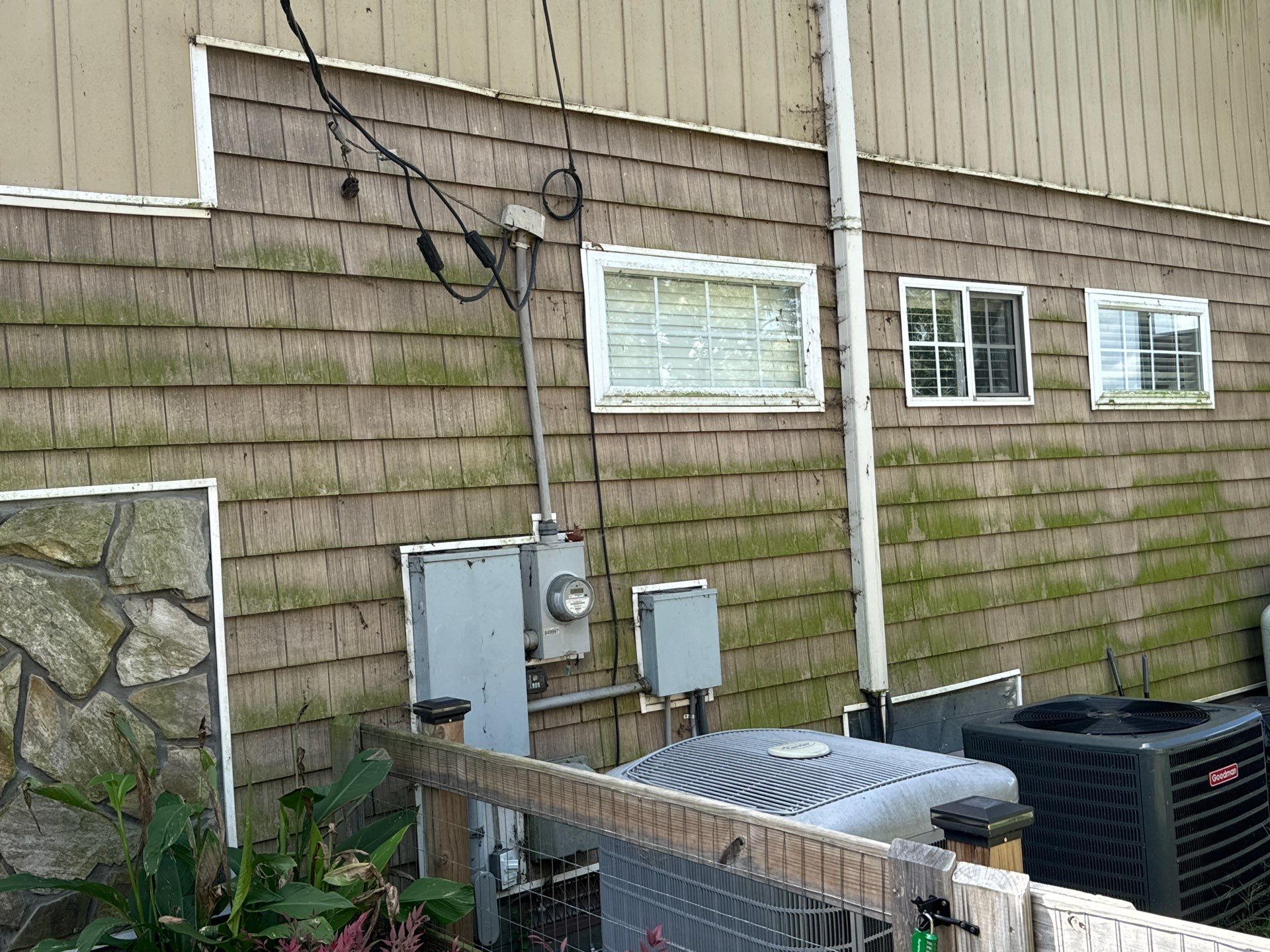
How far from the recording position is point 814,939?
8.54ft

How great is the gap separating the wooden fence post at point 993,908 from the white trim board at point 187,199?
310 cm

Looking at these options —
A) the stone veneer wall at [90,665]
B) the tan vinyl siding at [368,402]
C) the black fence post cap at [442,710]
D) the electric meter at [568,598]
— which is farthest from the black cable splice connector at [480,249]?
the black fence post cap at [442,710]

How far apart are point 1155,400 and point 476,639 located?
4.87 m

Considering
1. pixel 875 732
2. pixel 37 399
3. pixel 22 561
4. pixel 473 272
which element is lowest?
pixel 875 732

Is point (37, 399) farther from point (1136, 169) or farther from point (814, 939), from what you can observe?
point (1136, 169)

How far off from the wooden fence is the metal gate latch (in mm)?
11

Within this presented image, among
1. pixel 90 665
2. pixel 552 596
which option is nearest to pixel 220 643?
pixel 90 665

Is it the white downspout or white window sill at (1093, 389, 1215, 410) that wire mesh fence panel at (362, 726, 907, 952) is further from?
white window sill at (1093, 389, 1215, 410)

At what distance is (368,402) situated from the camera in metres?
4.18

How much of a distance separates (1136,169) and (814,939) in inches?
234

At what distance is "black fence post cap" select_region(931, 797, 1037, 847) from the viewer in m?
2.15


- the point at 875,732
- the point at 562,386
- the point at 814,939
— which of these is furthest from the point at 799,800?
the point at 875,732

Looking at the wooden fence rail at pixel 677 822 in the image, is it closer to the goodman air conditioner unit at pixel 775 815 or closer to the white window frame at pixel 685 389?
the goodman air conditioner unit at pixel 775 815

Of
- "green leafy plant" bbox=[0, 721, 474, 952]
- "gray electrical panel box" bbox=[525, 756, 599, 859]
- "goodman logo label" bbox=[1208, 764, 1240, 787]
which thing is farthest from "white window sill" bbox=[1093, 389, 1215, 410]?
"green leafy plant" bbox=[0, 721, 474, 952]
